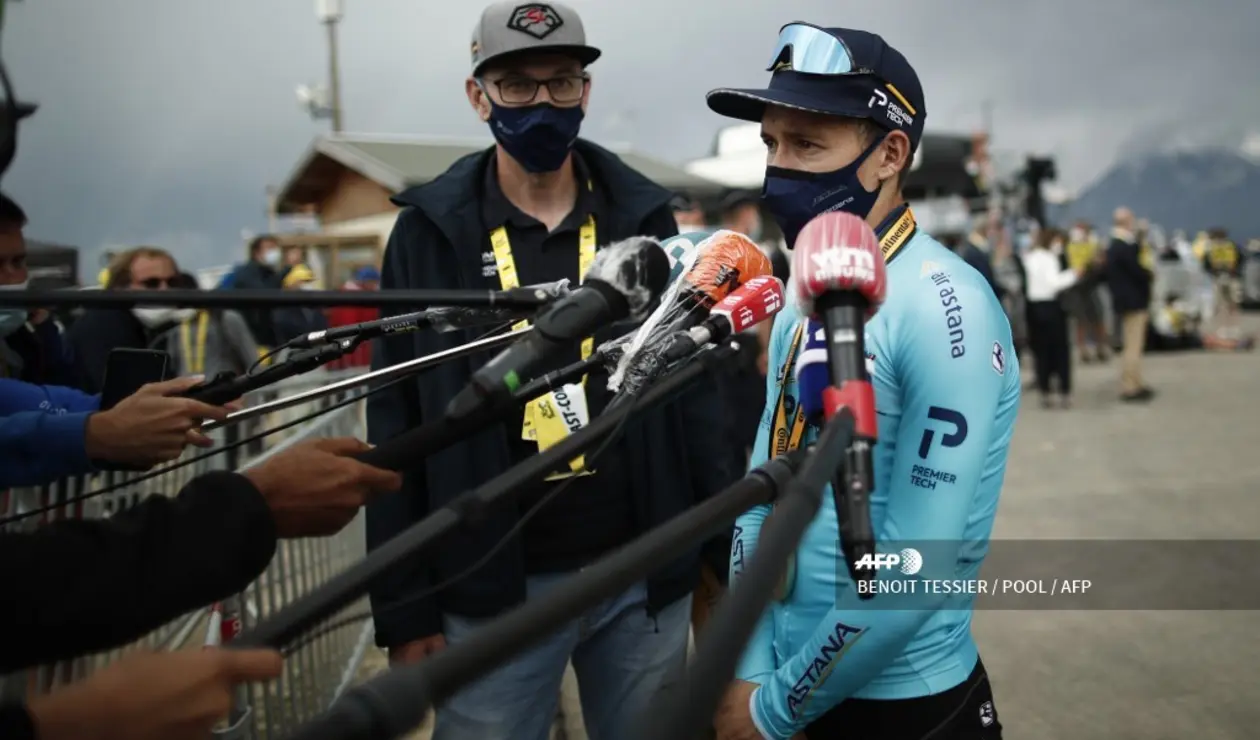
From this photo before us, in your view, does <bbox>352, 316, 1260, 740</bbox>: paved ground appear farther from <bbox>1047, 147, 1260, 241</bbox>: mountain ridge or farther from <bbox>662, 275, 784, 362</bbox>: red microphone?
<bbox>1047, 147, 1260, 241</bbox>: mountain ridge

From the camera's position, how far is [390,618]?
274 cm

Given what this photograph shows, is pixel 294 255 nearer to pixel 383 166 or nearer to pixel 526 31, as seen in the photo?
pixel 383 166

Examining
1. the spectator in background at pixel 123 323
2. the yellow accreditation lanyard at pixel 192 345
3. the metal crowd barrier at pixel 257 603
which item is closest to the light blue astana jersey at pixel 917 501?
the metal crowd barrier at pixel 257 603

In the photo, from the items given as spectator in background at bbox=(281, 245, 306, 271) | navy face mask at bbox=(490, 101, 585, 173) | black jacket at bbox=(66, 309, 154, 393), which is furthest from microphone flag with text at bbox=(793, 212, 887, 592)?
spectator in background at bbox=(281, 245, 306, 271)

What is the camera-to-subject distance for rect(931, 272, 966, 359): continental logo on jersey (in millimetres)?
1875

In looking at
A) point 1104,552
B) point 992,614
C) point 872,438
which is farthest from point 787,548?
point 1104,552

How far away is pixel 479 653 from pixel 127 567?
1.81 feet

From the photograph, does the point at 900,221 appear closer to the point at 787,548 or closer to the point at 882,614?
the point at 882,614

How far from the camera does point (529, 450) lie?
2.86 meters

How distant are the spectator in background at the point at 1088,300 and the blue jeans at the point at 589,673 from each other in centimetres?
1516

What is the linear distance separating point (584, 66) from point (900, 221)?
126 centimetres

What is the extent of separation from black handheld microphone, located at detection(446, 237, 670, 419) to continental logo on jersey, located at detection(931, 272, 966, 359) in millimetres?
522

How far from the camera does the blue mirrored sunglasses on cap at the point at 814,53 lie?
6.78 ft

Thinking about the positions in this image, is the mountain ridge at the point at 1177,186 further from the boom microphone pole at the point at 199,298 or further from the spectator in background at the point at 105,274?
the boom microphone pole at the point at 199,298
